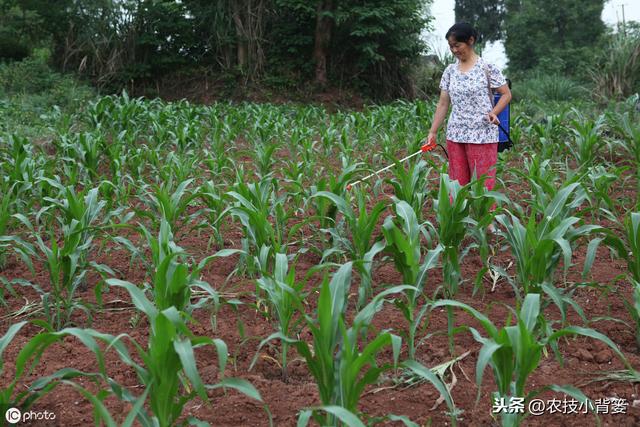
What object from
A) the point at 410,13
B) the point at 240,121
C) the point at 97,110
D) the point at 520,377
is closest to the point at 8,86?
the point at 97,110

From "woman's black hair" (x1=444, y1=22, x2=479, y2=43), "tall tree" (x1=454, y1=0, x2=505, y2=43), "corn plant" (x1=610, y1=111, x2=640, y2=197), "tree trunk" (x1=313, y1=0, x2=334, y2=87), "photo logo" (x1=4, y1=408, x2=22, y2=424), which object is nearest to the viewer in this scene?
"photo logo" (x1=4, y1=408, x2=22, y2=424)

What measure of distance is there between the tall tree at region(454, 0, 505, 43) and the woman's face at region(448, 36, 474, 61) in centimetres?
3686

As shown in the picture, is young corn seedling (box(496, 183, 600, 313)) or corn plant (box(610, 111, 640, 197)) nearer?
young corn seedling (box(496, 183, 600, 313))

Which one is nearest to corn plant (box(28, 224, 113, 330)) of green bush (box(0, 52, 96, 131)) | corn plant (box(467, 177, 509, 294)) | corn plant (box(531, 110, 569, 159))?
corn plant (box(467, 177, 509, 294))

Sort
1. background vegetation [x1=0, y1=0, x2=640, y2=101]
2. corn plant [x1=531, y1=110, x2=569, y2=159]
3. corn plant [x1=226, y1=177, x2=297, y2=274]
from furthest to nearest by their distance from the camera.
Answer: background vegetation [x1=0, y1=0, x2=640, y2=101] < corn plant [x1=531, y1=110, x2=569, y2=159] < corn plant [x1=226, y1=177, x2=297, y2=274]

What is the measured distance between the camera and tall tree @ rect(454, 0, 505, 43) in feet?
128

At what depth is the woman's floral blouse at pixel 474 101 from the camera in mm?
4285

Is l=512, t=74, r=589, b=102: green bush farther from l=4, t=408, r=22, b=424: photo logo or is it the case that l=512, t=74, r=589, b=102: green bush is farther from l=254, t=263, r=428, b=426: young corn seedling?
l=4, t=408, r=22, b=424: photo logo

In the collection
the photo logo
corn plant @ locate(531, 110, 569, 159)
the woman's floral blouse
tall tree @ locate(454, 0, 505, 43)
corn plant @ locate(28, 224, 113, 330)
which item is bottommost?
the photo logo

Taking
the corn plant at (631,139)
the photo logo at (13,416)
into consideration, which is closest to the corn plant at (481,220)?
the photo logo at (13,416)

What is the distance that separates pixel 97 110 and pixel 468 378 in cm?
699

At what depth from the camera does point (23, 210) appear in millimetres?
4191

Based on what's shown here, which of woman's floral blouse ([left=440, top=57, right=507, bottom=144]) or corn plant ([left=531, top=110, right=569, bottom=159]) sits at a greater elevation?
woman's floral blouse ([left=440, top=57, right=507, bottom=144])

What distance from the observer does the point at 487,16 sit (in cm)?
3928
